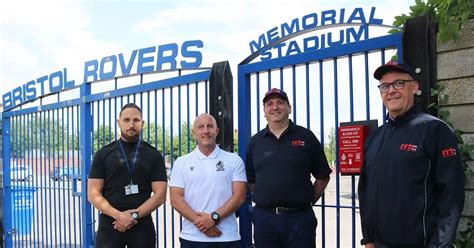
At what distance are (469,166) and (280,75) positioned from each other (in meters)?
1.83

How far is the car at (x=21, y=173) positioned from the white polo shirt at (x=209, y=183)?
15.6 ft

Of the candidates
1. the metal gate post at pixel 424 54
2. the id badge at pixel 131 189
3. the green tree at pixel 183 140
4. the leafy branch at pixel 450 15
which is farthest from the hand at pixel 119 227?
the leafy branch at pixel 450 15

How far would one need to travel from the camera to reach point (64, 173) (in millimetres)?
6871

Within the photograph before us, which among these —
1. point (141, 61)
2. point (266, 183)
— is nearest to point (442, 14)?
point (266, 183)

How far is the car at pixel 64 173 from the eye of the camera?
6.49 m

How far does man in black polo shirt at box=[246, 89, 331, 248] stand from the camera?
349 cm

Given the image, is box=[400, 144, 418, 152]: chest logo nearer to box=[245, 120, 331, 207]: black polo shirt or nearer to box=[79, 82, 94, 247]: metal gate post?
box=[245, 120, 331, 207]: black polo shirt

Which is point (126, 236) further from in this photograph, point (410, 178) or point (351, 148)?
point (410, 178)

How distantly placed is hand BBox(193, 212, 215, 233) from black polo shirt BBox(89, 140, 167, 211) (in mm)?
612

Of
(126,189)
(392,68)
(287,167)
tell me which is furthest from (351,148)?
(126,189)

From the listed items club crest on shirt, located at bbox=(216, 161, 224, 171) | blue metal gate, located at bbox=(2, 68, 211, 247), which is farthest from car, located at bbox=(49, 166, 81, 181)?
club crest on shirt, located at bbox=(216, 161, 224, 171)

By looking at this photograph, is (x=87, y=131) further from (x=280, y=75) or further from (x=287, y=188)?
(x=287, y=188)

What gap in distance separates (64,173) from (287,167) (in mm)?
4437

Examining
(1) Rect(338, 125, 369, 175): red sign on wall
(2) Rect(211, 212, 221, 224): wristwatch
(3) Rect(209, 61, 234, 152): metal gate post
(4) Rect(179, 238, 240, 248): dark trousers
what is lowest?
(4) Rect(179, 238, 240, 248): dark trousers
